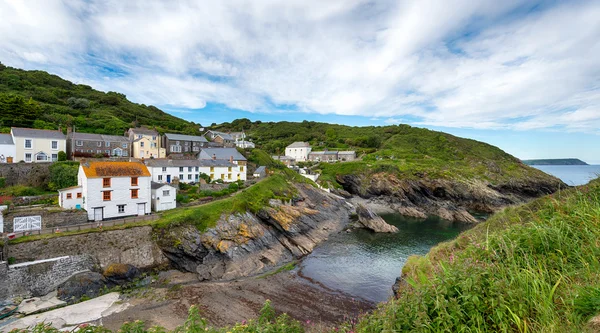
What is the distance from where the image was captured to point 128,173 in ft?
97.8

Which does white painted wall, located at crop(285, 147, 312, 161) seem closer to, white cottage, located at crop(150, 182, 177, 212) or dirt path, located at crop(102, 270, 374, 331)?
white cottage, located at crop(150, 182, 177, 212)

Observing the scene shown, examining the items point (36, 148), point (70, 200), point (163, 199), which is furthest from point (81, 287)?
point (36, 148)

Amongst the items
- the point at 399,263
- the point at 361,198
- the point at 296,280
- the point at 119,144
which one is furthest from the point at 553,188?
the point at 119,144

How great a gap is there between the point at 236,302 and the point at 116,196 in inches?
784

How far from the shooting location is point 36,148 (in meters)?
38.2

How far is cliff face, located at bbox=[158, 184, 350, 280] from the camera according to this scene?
25.7 m

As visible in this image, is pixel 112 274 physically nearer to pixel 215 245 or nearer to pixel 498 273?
pixel 215 245

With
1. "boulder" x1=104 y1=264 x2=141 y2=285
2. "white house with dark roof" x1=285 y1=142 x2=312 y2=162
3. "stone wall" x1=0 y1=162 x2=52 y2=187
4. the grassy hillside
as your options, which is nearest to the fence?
"boulder" x1=104 y1=264 x2=141 y2=285

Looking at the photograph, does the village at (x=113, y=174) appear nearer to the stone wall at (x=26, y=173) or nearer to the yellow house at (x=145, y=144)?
the yellow house at (x=145, y=144)

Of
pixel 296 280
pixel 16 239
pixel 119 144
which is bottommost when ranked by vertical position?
pixel 296 280

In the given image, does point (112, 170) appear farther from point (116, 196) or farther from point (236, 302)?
point (236, 302)

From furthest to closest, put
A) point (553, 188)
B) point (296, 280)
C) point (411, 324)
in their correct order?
1. point (553, 188)
2. point (296, 280)
3. point (411, 324)

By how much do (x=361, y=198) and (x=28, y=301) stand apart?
6203 cm

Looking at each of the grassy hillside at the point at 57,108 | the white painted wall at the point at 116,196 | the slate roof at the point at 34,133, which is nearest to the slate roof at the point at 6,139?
the slate roof at the point at 34,133
